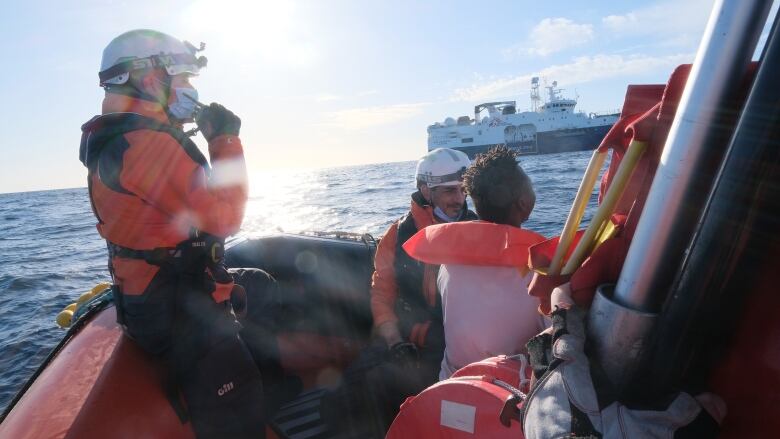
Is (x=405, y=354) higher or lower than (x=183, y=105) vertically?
lower

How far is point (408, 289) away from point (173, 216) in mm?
1563

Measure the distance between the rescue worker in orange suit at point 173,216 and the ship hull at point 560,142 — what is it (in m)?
56.3

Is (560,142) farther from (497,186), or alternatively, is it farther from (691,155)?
(691,155)

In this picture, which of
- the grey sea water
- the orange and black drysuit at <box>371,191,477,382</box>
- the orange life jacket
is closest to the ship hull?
the grey sea water

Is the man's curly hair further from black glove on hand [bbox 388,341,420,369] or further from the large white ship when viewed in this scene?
the large white ship

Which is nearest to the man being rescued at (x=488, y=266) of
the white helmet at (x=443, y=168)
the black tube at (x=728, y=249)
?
the black tube at (x=728, y=249)

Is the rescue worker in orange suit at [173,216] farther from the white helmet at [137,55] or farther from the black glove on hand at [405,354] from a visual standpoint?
the black glove on hand at [405,354]

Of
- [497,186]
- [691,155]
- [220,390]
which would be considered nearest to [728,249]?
[691,155]

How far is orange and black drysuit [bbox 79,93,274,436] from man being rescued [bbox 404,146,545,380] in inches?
36.9

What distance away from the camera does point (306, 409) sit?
3518 mm

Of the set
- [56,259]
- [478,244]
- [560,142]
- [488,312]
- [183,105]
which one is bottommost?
[560,142]

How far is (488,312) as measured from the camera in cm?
179

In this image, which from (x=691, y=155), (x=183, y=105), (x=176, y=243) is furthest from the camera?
(x=183, y=105)

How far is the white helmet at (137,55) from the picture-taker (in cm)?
207
